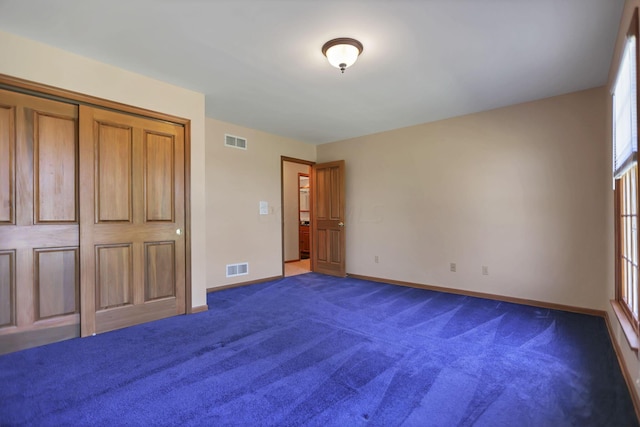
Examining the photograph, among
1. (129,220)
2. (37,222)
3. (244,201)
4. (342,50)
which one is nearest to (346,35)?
(342,50)

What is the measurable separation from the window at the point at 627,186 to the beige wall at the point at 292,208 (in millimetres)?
6082

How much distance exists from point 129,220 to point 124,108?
1.16m

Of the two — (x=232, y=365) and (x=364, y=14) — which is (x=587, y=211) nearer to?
(x=364, y=14)

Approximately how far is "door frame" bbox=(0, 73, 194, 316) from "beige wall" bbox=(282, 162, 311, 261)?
426cm

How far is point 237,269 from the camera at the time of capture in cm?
505

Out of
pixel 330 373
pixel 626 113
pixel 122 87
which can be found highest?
pixel 122 87

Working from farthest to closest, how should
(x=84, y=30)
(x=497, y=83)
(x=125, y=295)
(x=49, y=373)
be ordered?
(x=497, y=83) → (x=125, y=295) → (x=84, y=30) → (x=49, y=373)

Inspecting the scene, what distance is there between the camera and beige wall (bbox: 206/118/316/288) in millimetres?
4766

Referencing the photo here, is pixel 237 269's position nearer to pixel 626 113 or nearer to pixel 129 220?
pixel 129 220

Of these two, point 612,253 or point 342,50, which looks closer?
point 342,50

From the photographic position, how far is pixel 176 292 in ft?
11.7

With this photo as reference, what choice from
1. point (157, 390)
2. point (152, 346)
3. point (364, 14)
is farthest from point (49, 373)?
point (364, 14)

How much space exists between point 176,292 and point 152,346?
906 mm

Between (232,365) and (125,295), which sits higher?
(125,295)
